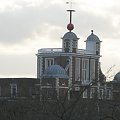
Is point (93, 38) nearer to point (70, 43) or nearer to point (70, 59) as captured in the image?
point (70, 43)

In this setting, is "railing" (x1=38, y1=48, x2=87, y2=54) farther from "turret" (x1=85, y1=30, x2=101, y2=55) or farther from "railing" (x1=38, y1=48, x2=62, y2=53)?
"turret" (x1=85, y1=30, x2=101, y2=55)

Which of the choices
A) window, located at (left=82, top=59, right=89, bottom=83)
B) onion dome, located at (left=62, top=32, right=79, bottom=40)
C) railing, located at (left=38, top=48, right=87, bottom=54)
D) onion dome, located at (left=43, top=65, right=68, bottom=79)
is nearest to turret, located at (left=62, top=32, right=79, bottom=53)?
onion dome, located at (left=62, top=32, right=79, bottom=40)

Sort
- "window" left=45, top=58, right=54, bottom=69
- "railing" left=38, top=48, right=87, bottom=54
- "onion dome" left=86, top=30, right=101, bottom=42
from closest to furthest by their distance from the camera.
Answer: "railing" left=38, top=48, right=87, bottom=54, "window" left=45, top=58, right=54, bottom=69, "onion dome" left=86, top=30, right=101, bottom=42

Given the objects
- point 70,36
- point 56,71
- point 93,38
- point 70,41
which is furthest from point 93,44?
point 56,71

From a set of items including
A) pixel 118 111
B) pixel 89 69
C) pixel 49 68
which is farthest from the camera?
pixel 89 69

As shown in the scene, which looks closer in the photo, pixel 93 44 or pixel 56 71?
pixel 56 71

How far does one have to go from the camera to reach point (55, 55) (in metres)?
77.8

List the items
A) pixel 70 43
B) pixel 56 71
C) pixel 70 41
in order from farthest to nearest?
pixel 70 41 → pixel 70 43 → pixel 56 71

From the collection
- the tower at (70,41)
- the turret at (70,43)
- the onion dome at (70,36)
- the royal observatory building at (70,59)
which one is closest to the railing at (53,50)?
the royal observatory building at (70,59)

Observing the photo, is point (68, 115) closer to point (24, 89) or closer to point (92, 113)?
point (92, 113)

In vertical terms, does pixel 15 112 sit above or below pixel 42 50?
below

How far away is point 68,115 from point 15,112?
1090 cm

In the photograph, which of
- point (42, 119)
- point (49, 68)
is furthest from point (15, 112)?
point (49, 68)

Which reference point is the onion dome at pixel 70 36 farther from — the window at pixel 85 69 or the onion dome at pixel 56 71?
the onion dome at pixel 56 71
